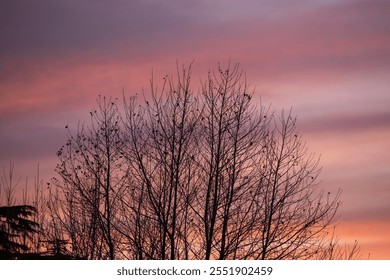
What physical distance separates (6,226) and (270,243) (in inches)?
156

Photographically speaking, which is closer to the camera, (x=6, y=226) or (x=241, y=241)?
(x=6, y=226)

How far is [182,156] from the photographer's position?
9.57m

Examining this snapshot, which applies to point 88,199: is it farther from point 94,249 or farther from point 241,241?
point 241,241

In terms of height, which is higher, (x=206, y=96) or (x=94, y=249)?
(x=206, y=96)

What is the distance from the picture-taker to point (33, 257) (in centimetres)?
633

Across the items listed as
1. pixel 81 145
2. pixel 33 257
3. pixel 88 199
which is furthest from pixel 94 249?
pixel 33 257

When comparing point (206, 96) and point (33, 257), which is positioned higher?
point (206, 96)
